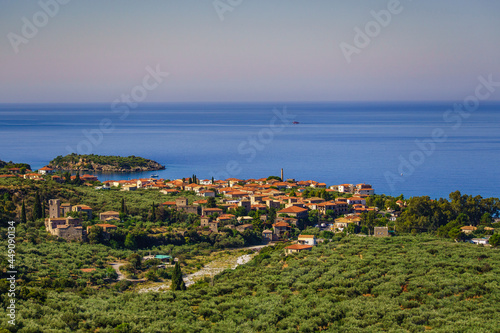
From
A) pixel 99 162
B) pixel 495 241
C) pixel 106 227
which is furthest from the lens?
pixel 99 162

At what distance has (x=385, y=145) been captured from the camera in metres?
98.9

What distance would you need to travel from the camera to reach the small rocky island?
248ft

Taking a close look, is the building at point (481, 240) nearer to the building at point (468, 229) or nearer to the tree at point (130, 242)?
the building at point (468, 229)

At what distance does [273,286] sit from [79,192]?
30.9 metres

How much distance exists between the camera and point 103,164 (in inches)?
3012

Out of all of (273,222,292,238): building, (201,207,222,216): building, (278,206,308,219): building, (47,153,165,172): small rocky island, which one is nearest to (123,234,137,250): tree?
(201,207,222,216): building

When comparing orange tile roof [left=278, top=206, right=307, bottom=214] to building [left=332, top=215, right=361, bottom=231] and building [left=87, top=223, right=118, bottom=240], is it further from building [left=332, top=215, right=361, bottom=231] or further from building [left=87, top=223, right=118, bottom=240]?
building [left=87, top=223, right=118, bottom=240]

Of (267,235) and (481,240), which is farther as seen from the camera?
(267,235)

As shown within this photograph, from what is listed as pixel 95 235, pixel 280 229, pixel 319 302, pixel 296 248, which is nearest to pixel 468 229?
pixel 280 229

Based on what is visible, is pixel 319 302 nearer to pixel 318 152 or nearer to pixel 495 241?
pixel 495 241

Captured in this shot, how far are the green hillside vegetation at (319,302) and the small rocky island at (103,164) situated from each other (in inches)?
2196

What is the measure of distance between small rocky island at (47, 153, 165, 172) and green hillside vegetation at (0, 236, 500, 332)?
55.8 m

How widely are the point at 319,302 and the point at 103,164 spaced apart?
212 feet

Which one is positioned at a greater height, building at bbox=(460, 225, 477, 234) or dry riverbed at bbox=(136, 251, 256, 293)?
building at bbox=(460, 225, 477, 234)
